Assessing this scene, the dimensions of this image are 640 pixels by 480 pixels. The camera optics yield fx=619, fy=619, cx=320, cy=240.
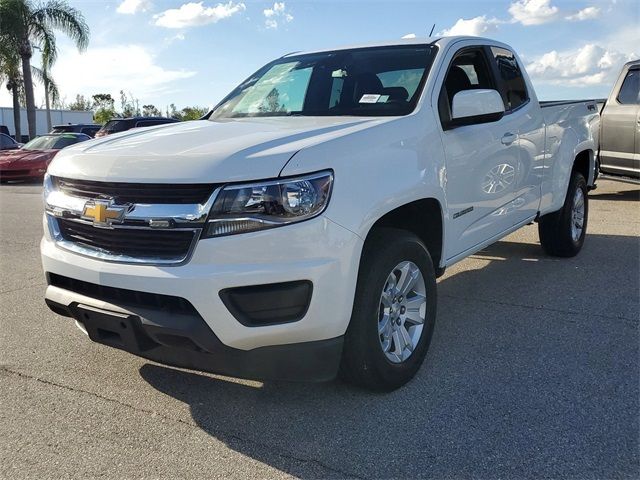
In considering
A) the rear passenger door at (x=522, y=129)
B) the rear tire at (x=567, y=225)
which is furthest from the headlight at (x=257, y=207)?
the rear tire at (x=567, y=225)

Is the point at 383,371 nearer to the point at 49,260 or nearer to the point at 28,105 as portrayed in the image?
the point at 49,260

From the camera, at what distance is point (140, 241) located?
9.31 ft

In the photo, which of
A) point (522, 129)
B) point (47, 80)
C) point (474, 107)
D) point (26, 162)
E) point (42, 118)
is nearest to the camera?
point (474, 107)

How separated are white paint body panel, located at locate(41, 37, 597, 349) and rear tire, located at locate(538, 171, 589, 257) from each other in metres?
2.40

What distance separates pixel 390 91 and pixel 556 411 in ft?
6.97

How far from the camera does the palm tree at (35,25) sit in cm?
2516

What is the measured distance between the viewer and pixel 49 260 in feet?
10.5

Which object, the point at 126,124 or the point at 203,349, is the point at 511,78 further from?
the point at 126,124

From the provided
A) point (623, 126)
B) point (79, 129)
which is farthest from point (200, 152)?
point (79, 129)

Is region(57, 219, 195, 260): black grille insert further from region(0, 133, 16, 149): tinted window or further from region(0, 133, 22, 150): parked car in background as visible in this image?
region(0, 133, 16, 149): tinted window

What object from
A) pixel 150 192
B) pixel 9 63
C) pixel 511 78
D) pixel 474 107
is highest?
pixel 9 63

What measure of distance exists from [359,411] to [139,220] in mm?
1438

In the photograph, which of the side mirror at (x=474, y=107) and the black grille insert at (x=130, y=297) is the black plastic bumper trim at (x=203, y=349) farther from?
the side mirror at (x=474, y=107)

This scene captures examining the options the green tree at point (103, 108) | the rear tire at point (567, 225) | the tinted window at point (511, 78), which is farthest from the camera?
the green tree at point (103, 108)
